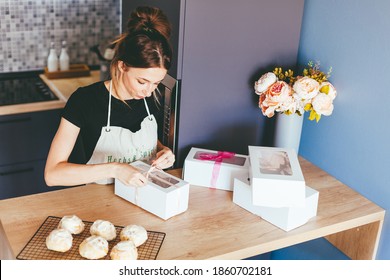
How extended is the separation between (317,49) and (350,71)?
0.19 m

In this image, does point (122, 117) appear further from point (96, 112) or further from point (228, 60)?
point (228, 60)

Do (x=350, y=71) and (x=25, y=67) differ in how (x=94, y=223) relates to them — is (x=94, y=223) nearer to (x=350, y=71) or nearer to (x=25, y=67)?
(x=350, y=71)

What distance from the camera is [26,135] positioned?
2877mm

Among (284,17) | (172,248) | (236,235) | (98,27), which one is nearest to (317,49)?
(284,17)

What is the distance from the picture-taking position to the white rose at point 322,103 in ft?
6.36

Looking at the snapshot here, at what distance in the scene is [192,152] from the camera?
2.01 m

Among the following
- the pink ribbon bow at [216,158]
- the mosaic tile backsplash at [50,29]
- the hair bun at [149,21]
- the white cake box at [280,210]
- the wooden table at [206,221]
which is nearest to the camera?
the wooden table at [206,221]

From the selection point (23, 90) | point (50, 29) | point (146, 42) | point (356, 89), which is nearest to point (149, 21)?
point (146, 42)

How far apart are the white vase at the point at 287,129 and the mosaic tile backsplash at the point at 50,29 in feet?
5.55

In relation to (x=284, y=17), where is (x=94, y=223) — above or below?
below

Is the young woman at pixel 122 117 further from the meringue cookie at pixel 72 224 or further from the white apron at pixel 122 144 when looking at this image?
the meringue cookie at pixel 72 224

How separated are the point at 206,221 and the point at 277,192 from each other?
25 centimetres

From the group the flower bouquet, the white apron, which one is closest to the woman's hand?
the white apron

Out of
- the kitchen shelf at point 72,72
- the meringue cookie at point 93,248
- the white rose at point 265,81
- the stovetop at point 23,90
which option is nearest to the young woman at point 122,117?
the meringue cookie at point 93,248
